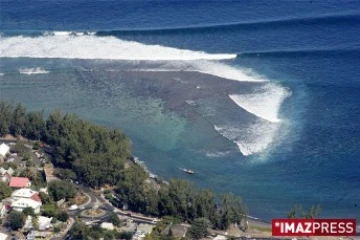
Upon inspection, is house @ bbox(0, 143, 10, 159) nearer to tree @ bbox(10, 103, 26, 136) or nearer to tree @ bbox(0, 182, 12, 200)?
tree @ bbox(10, 103, 26, 136)

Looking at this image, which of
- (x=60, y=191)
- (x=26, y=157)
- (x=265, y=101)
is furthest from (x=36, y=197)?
(x=265, y=101)

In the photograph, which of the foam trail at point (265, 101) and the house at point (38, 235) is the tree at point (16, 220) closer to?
the house at point (38, 235)

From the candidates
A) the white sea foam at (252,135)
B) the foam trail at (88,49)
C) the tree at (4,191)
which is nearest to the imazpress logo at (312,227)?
the white sea foam at (252,135)

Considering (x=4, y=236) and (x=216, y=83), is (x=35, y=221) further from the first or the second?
(x=216, y=83)

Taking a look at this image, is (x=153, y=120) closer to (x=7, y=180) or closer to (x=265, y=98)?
(x=265, y=98)

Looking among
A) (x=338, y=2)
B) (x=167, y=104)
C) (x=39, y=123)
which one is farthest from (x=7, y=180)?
(x=338, y=2)

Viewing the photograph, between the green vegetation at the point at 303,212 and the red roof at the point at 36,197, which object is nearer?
the green vegetation at the point at 303,212

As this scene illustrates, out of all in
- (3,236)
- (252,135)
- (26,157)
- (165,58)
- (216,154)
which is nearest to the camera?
(3,236)
